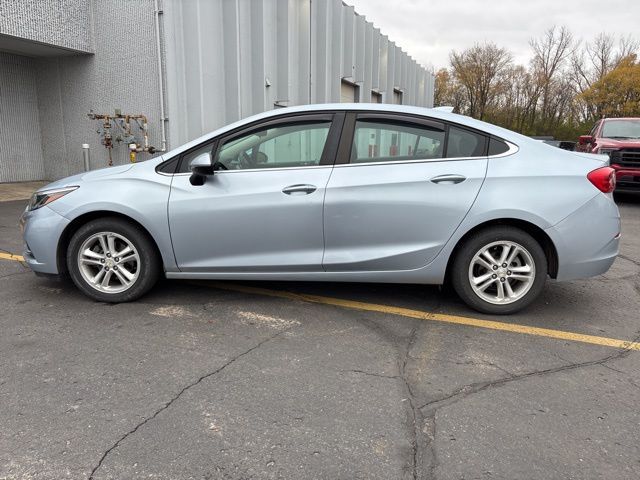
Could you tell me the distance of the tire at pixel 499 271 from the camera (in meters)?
3.79

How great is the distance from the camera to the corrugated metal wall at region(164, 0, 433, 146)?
36.6 feet

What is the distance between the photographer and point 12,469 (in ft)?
6.89

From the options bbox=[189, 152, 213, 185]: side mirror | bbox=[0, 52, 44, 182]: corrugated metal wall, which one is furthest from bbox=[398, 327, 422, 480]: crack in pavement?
bbox=[0, 52, 44, 182]: corrugated metal wall

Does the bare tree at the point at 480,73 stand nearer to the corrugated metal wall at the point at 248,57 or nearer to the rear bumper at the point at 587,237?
the corrugated metal wall at the point at 248,57

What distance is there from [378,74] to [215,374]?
2257 cm

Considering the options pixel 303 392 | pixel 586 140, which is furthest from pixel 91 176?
pixel 586 140

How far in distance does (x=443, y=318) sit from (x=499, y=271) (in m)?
0.58

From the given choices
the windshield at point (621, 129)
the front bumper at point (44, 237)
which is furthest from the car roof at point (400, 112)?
the windshield at point (621, 129)

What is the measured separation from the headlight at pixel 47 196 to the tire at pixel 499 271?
10.8 ft

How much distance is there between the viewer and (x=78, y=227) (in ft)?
13.5

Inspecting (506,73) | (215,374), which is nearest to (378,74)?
(215,374)

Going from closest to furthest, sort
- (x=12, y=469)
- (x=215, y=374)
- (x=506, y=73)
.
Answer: (x=12, y=469) → (x=215, y=374) → (x=506, y=73)

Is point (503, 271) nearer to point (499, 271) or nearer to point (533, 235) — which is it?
point (499, 271)

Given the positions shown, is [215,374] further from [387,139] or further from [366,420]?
[387,139]
